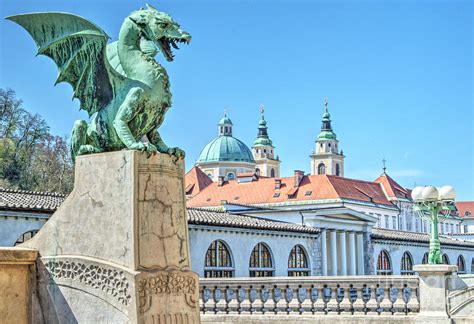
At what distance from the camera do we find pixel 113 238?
7828mm

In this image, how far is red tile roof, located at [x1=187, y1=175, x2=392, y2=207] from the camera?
286ft

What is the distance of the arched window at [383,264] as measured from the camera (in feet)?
188

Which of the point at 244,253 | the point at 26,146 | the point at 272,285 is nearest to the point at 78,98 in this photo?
the point at 272,285

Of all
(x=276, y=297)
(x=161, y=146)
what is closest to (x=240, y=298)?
(x=276, y=297)

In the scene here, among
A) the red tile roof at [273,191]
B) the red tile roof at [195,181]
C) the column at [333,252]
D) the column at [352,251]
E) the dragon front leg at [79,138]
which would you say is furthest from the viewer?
the red tile roof at [195,181]

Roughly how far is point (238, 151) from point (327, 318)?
117 m

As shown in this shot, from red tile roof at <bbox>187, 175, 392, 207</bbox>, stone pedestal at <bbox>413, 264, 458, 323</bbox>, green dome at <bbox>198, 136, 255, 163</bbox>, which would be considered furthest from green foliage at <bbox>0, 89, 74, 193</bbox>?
green dome at <bbox>198, 136, 255, 163</bbox>

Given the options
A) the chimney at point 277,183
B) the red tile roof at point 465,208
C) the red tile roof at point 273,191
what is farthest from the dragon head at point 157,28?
the red tile roof at point 465,208

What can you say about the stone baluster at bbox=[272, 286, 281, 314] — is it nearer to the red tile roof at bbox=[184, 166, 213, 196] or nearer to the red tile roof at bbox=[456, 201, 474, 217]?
the red tile roof at bbox=[184, 166, 213, 196]

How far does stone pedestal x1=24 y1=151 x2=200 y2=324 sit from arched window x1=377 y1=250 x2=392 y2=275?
50391mm

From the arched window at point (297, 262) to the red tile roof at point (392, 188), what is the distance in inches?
2567

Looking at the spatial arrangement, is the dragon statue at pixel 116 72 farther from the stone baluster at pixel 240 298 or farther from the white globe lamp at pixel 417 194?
the white globe lamp at pixel 417 194

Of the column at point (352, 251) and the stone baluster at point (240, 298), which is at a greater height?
the column at point (352, 251)

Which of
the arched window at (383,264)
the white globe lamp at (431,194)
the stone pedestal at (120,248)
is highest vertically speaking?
the white globe lamp at (431,194)
